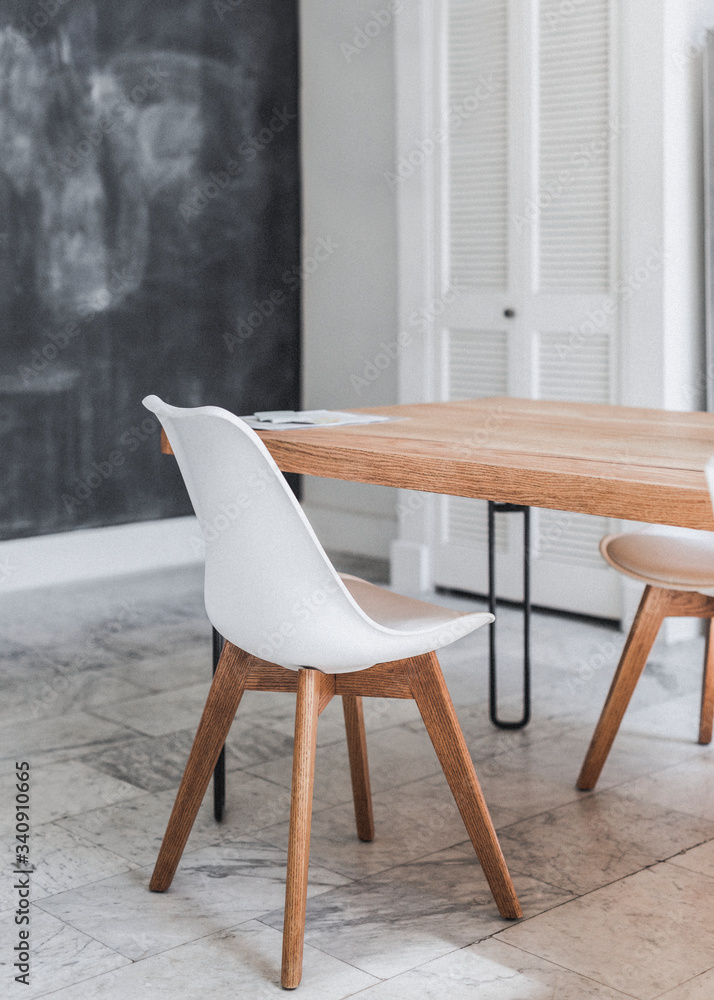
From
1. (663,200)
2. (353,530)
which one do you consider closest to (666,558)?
(663,200)

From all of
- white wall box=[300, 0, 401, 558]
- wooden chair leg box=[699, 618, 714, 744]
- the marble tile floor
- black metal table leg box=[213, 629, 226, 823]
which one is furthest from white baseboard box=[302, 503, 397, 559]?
black metal table leg box=[213, 629, 226, 823]

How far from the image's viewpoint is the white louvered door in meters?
3.79

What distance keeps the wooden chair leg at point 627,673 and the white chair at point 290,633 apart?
598 mm

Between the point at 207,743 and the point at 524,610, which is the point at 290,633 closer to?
the point at 207,743

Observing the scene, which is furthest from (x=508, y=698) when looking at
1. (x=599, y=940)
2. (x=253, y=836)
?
(x=599, y=940)

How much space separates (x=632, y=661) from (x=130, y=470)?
106 inches

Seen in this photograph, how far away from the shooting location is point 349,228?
4953mm

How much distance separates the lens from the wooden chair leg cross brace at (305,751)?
6.04 ft

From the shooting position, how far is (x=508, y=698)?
3.16m

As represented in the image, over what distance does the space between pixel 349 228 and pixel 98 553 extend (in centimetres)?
164

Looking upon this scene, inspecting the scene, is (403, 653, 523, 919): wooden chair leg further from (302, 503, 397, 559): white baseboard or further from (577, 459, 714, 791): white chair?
(302, 503, 397, 559): white baseboard

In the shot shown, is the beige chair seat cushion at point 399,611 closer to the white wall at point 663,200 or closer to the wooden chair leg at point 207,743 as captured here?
the wooden chair leg at point 207,743

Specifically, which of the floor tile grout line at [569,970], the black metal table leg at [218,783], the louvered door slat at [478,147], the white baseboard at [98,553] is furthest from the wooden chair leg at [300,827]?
the white baseboard at [98,553]

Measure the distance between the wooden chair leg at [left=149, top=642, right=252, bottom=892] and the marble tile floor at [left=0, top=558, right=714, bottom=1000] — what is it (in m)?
0.10
